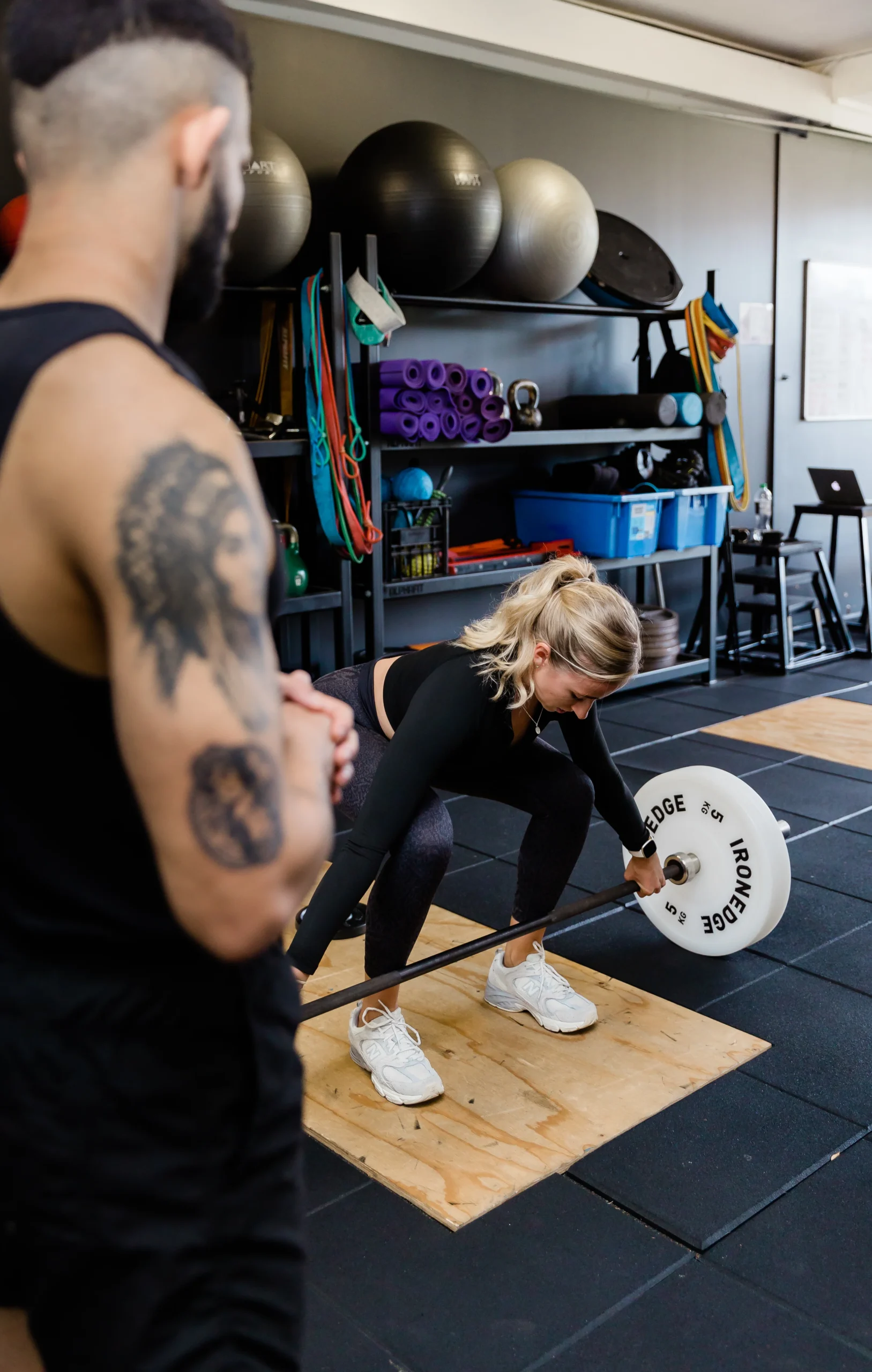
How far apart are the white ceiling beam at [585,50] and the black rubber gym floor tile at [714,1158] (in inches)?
138

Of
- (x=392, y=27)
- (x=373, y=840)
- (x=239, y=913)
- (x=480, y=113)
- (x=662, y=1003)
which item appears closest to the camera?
(x=239, y=913)

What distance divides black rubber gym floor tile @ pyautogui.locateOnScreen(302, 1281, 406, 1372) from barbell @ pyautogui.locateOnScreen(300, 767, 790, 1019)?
2.50 feet

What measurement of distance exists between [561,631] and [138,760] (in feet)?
4.34

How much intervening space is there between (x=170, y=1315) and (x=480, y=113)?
4.48 meters

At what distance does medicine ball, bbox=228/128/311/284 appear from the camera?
3.25m

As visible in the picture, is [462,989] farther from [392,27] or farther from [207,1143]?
[392,27]

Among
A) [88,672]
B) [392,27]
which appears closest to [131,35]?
→ [88,672]

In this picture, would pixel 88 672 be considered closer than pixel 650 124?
Yes

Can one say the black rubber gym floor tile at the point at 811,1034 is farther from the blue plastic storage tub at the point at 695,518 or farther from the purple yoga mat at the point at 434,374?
the blue plastic storage tub at the point at 695,518

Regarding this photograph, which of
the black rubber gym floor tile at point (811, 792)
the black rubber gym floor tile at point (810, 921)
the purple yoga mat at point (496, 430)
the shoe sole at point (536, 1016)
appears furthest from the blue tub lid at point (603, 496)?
the shoe sole at point (536, 1016)

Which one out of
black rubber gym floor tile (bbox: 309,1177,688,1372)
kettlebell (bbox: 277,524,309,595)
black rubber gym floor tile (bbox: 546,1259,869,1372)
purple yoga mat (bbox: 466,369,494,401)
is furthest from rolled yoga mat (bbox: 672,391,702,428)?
black rubber gym floor tile (bbox: 546,1259,869,1372)

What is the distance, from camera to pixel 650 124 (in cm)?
495

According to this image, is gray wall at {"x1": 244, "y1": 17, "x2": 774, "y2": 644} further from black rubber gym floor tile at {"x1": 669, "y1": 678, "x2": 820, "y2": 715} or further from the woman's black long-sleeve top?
the woman's black long-sleeve top

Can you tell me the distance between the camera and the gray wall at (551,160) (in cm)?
394
